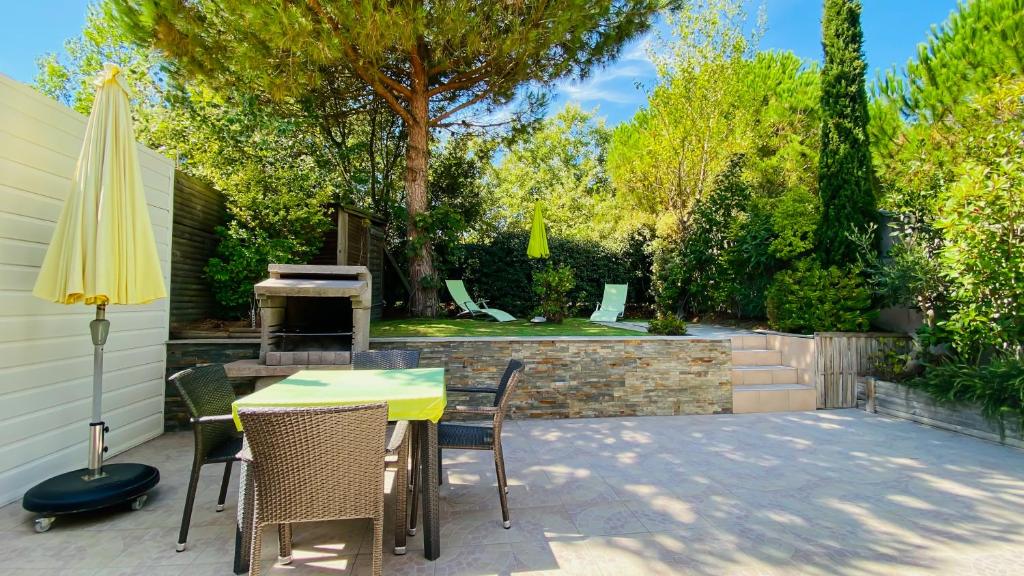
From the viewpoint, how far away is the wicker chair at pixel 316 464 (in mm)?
2004

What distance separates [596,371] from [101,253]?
4.73 m

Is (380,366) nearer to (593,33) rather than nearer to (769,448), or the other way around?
(769,448)

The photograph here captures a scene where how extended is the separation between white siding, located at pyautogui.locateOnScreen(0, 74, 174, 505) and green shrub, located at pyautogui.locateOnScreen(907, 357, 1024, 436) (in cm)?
832

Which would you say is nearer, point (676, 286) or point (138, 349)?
point (138, 349)

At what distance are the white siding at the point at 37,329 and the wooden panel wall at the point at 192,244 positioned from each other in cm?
126

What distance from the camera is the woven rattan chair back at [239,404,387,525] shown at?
2.00 meters

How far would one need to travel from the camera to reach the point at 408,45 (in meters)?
6.72

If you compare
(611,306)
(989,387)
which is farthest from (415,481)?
(611,306)

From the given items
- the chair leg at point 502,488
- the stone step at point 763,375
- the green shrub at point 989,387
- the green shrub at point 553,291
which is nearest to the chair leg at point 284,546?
the chair leg at point 502,488

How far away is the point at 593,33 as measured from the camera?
8.53m

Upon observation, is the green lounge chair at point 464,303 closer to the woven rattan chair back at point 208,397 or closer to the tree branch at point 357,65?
the tree branch at point 357,65

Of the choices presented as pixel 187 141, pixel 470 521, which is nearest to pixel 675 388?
pixel 470 521

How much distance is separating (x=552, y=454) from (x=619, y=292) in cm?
626

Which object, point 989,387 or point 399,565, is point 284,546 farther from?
point 989,387
